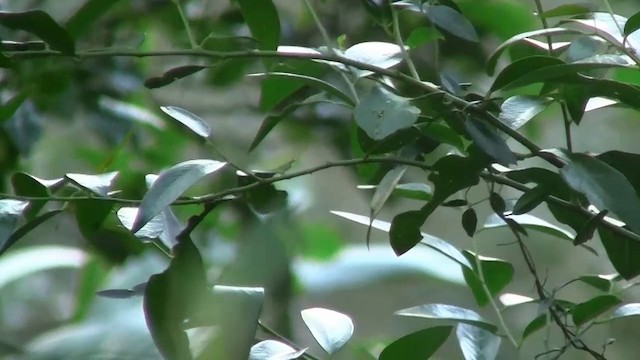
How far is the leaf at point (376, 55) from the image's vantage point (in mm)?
570

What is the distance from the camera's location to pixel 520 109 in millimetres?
540

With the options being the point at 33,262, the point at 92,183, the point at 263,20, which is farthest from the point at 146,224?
the point at 33,262

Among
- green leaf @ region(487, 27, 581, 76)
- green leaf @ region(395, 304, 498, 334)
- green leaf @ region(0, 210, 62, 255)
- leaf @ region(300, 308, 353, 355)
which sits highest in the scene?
green leaf @ region(487, 27, 581, 76)

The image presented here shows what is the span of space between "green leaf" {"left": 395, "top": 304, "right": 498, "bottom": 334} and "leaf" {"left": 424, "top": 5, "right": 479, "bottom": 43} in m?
0.17

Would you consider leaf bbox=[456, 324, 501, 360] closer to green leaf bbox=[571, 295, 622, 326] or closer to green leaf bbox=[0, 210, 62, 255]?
green leaf bbox=[571, 295, 622, 326]

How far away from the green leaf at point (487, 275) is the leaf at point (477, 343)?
0.17 ft

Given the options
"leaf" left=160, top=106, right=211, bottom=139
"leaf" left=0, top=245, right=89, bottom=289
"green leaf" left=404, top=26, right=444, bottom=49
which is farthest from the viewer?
"leaf" left=0, top=245, right=89, bottom=289

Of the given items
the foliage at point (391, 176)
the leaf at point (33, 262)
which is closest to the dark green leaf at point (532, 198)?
the foliage at point (391, 176)

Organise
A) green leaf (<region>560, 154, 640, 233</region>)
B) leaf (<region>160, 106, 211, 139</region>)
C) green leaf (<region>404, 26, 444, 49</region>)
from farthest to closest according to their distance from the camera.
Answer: green leaf (<region>404, 26, 444, 49</region>), leaf (<region>160, 106, 211, 139</region>), green leaf (<region>560, 154, 640, 233</region>)

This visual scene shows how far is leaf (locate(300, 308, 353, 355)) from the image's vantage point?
58cm

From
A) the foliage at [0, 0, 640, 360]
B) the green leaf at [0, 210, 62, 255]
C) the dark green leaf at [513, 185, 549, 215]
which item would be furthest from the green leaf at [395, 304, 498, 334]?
the green leaf at [0, 210, 62, 255]

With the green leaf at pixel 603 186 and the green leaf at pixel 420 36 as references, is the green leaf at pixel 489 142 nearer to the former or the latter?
the green leaf at pixel 603 186

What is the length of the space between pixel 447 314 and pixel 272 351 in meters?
0.11

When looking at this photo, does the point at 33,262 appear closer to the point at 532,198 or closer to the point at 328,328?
the point at 328,328
